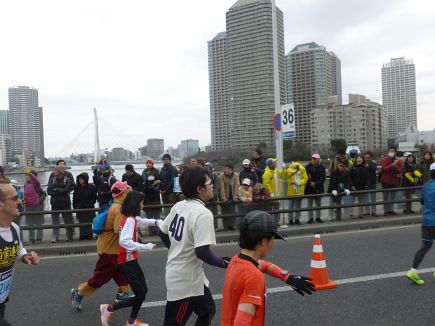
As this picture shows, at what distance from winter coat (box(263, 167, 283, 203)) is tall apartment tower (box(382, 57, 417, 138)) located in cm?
15083

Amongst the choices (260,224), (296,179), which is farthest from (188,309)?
(296,179)

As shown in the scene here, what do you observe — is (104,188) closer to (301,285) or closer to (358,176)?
(358,176)

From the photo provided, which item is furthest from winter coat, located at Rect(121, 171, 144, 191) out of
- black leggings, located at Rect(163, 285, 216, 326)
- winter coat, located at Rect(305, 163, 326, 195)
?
black leggings, located at Rect(163, 285, 216, 326)

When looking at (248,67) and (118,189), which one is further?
(248,67)

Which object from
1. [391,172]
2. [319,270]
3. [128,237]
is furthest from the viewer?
[391,172]

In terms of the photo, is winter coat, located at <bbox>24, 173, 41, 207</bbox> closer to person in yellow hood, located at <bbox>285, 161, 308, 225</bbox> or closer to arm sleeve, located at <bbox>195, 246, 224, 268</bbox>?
person in yellow hood, located at <bbox>285, 161, 308, 225</bbox>

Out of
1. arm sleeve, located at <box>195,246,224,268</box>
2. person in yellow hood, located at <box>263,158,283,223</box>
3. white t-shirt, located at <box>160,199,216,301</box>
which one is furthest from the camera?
person in yellow hood, located at <box>263,158,283,223</box>

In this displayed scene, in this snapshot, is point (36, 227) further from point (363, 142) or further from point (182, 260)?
point (363, 142)

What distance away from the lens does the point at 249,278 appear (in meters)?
2.22

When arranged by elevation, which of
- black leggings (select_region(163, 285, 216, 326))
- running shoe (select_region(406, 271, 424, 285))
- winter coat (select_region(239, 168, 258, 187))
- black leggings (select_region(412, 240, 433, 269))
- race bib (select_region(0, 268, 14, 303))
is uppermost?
winter coat (select_region(239, 168, 258, 187))

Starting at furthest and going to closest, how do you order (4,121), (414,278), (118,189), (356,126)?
1. (356,126)
2. (4,121)
3. (414,278)
4. (118,189)

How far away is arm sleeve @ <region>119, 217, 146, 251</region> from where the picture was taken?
13.6ft

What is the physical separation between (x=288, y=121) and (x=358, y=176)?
8.88 feet

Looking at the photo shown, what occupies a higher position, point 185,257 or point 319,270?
point 185,257
